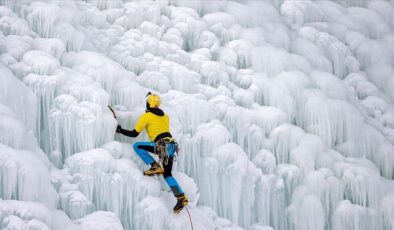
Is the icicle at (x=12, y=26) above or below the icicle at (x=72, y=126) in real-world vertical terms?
above

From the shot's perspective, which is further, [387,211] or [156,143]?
[387,211]

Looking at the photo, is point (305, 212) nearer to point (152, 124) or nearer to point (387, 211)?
point (387, 211)

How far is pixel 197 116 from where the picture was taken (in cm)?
666

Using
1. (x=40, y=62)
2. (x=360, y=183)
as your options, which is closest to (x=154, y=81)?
(x=40, y=62)

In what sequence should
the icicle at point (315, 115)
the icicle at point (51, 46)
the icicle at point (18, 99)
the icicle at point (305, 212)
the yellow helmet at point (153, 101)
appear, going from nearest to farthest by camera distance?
the icicle at point (18, 99) < the yellow helmet at point (153, 101) < the icicle at point (51, 46) < the icicle at point (305, 212) < the icicle at point (315, 115)

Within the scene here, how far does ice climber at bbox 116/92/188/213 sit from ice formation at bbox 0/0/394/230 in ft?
0.49

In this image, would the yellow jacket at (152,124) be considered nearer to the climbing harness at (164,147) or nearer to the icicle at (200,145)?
the climbing harness at (164,147)

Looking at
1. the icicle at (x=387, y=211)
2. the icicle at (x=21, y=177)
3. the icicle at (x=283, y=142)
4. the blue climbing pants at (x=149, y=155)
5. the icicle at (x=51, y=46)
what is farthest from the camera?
the icicle at (x=283, y=142)

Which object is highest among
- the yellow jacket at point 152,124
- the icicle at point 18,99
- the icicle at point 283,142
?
the icicle at point 18,99

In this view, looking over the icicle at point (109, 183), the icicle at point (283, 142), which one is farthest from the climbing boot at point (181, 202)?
the icicle at point (283, 142)

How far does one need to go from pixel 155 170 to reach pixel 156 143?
0.95 feet

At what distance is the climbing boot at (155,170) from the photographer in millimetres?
5840

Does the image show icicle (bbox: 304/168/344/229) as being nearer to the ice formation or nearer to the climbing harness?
the ice formation

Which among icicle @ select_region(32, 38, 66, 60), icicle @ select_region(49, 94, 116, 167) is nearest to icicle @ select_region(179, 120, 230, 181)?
icicle @ select_region(49, 94, 116, 167)
